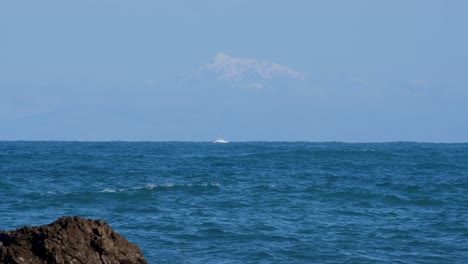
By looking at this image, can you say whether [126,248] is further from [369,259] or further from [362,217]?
[362,217]

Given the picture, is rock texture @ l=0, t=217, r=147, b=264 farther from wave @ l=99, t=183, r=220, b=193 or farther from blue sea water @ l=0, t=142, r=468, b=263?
wave @ l=99, t=183, r=220, b=193

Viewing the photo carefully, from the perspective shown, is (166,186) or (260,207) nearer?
(260,207)

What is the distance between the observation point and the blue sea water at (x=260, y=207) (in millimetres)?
23031

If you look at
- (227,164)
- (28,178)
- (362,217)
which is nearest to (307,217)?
(362,217)

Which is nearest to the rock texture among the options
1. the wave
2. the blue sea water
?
the blue sea water

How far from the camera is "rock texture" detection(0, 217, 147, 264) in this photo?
15.8 meters

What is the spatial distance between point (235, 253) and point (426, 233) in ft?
22.1

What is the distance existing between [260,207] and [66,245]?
1622cm

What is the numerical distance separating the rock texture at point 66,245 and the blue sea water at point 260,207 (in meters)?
4.81

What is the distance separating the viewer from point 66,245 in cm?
1591

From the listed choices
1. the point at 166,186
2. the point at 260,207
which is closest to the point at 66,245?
the point at 260,207

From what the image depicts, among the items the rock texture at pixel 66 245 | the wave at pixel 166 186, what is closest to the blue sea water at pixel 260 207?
the wave at pixel 166 186

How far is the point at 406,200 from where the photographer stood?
34.8m

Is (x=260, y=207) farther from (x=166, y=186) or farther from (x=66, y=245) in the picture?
(x=66, y=245)
